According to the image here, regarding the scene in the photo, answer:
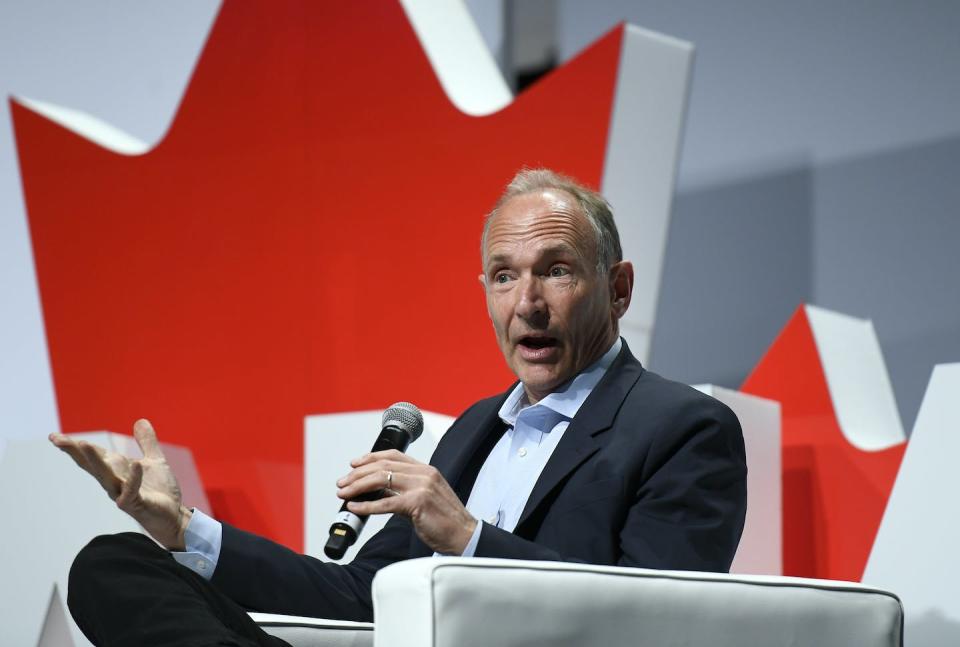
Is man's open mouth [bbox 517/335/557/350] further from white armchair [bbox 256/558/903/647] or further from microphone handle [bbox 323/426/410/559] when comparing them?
white armchair [bbox 256/558/903/647]

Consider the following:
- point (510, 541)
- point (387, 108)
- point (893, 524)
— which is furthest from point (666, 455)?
point (387, 108)

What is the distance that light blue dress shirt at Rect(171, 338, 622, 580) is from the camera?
1.73 meters

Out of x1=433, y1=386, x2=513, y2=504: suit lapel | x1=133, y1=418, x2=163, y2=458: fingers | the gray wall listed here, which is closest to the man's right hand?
x1=133, y1=418, x2=163, y2=458: fingers

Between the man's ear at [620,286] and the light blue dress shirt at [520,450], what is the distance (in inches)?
2.2

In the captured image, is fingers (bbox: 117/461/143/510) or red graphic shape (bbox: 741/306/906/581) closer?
fingers (bbox: 117/461/143/510)

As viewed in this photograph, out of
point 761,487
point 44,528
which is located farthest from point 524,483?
point 44,528

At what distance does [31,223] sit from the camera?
3.62 metres

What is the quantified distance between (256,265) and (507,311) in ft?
5.53

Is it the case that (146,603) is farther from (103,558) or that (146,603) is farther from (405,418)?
(405,418)

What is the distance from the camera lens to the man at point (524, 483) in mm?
1392

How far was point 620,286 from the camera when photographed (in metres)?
1.90

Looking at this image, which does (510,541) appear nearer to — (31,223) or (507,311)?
(507,311)

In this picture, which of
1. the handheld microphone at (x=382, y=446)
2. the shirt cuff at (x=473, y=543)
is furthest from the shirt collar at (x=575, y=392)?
the shirt cuff at (x=473, y=543)

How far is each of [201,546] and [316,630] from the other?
0.20 meters
